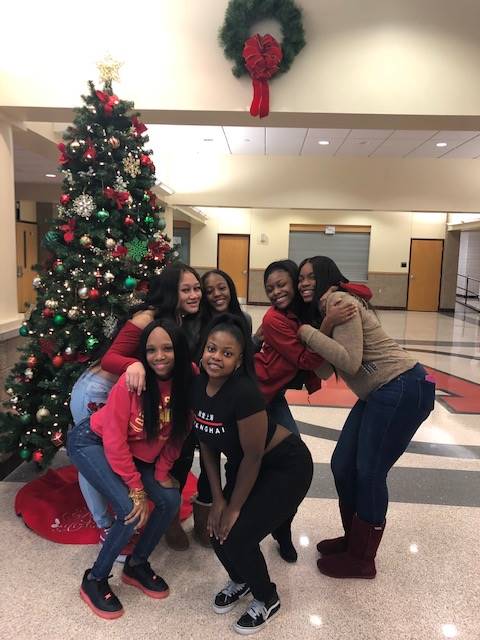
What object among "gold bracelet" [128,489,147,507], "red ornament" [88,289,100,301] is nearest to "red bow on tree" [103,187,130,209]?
"red ornament" [88,289,100,301]

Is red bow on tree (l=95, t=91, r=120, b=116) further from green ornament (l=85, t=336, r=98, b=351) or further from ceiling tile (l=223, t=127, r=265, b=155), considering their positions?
ceiling tile (l=223, t=127, r=265, b=155)

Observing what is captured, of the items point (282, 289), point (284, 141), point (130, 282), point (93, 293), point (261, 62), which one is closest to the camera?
point (282, 289)

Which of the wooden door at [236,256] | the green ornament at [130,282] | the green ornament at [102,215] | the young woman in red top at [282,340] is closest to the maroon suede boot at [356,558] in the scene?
the young woman in red top at [282,340]

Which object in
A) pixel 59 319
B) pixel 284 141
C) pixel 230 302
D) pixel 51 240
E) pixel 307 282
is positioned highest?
pixel 284 141

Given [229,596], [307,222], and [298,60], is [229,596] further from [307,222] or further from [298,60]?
[307,222]

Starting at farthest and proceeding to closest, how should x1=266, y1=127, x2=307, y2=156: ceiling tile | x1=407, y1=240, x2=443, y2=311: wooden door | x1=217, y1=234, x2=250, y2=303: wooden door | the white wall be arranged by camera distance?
x1=217, y1=234, x2=250, y2=303: wooden door, x1=407, y1=240, x2=443, y2=311: wooden door, the white wall, x1=266, y1=127, x2=307, y2=156: ceiling tile

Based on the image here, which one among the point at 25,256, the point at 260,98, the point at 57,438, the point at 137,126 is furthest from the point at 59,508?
the point at 25,256

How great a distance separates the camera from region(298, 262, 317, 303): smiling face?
77.1 inches

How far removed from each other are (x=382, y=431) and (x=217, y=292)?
3.31ft

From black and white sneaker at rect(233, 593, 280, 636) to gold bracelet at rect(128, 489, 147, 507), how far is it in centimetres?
60

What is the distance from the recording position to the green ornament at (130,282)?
8.43 feet

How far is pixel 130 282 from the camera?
2570mm

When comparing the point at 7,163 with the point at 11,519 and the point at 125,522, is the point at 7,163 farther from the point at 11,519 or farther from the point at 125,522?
the point at 125,522

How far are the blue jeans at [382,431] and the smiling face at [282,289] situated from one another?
0.54 metres
